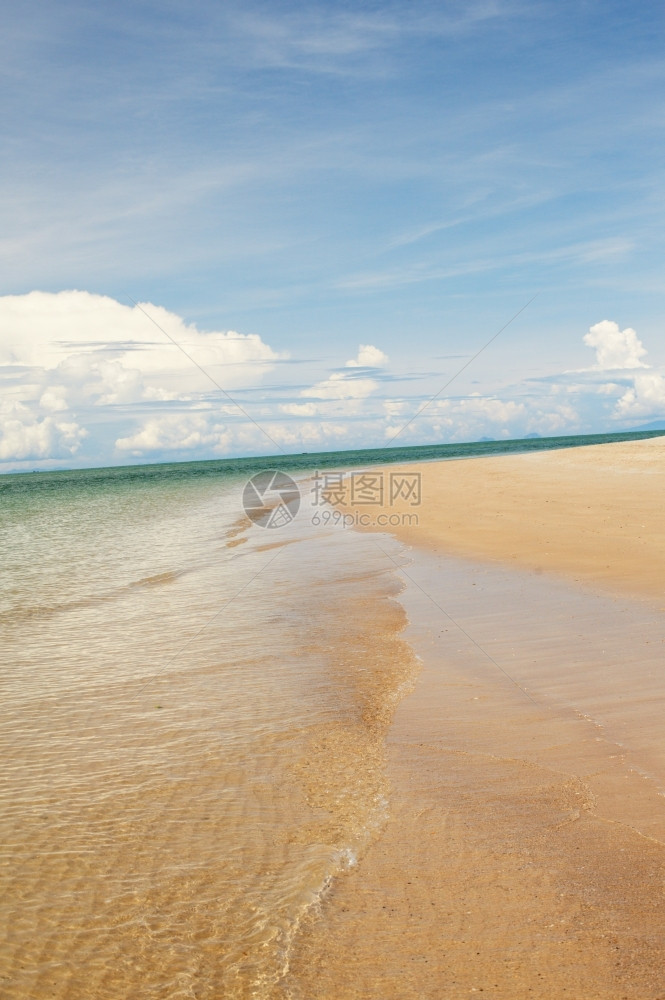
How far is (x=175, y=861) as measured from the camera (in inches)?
161

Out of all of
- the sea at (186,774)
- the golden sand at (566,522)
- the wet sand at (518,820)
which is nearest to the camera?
the wet sand at (518,820)

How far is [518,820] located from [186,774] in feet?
7.79

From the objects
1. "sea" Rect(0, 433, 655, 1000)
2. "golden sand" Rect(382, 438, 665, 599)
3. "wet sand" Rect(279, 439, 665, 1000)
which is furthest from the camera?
"golden sand" Rect(382, 438, 665, 599)

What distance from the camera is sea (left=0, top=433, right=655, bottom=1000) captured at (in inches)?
134

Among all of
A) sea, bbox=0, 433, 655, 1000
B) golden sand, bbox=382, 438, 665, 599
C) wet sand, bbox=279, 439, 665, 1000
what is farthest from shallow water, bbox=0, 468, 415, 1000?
golden sand, bbox=382, 438, 665, 599

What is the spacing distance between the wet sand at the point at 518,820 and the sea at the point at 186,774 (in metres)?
0.26

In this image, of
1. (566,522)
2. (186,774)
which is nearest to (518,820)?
(186,774)

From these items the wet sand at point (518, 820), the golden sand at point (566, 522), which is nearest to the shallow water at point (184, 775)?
the wet sand at point (518, 820)

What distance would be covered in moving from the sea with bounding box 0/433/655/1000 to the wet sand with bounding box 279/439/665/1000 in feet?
0.86

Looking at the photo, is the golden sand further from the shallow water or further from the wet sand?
the shallow water

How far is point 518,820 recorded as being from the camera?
171 inches

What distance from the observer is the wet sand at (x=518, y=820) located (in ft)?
10.3

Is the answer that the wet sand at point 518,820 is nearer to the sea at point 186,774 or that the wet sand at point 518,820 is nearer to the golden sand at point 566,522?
the sea at point 186,774

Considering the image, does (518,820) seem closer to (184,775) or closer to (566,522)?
(184,775)
